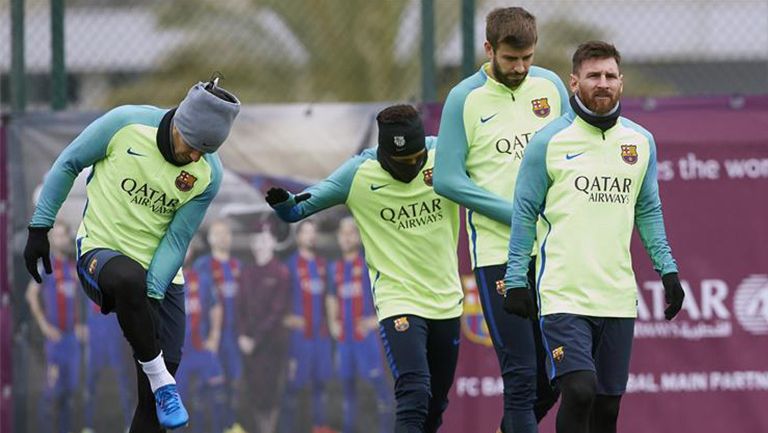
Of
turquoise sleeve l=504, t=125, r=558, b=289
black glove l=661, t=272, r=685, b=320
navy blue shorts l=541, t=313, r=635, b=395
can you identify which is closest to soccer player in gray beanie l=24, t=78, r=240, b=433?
turquoise sleeve l=504, t=125, r=558, b=289

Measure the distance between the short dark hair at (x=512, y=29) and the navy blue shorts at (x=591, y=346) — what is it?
1327 millimetres

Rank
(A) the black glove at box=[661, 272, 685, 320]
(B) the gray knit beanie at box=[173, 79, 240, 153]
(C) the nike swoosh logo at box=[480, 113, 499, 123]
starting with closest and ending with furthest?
(A) the black glove at box=[661, 272, 685, 320], (B) the gray knit beanie at box=[173, 79, 240, 153], (C) the nike swoosh logo at box=[480, 113, 499, 123]

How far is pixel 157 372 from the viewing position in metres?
6.79

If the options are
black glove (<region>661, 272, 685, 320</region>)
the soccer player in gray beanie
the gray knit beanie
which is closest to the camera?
black glove (<region>661, 272, 685, 320</region>)

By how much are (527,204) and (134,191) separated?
189cm

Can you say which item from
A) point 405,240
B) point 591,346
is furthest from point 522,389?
point 405,240

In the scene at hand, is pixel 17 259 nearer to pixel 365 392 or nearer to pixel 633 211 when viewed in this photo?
pixel 365 392

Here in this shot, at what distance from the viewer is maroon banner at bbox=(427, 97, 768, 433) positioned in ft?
29.5

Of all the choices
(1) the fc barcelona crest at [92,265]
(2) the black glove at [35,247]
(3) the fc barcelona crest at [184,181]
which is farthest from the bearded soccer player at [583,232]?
(2) the black glove at [35,247]

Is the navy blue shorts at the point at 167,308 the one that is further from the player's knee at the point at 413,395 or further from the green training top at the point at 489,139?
the green training top at the point at 489,139

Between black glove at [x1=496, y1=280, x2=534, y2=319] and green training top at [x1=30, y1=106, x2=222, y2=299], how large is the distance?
1.64m

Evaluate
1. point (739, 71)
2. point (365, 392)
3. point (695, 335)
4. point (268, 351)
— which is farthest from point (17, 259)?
point (739, 71)

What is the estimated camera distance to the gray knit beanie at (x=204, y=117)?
6543 mm

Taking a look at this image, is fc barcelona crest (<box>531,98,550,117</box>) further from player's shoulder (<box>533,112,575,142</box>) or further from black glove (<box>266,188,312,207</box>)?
black glove (<box>266,188,312,207</box>)
